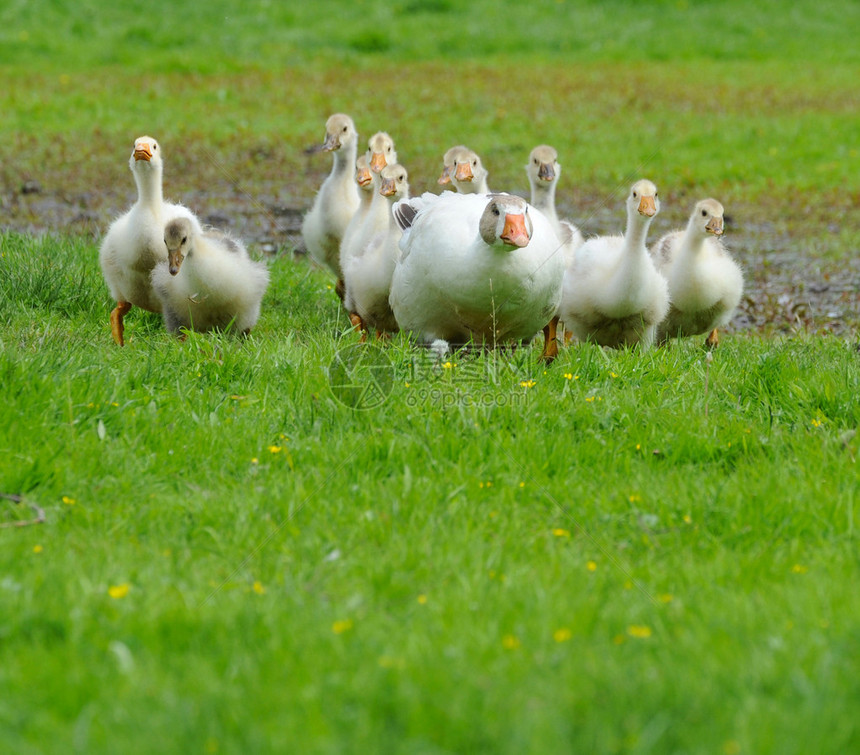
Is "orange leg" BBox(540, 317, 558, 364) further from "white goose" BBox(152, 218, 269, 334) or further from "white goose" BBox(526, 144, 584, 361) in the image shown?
"white goose" BBox(152, 218, 269, 334)

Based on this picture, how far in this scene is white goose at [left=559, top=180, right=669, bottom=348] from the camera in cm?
647

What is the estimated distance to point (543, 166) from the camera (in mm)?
7453

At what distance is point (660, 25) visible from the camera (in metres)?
22.6

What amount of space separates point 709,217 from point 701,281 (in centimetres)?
46

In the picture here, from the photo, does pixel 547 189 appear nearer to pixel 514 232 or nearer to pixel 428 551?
pixel 514 232

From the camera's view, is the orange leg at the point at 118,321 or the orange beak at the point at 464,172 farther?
the orange beak at the point at 464,172

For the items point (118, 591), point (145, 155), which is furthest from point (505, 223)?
point (118, 591)

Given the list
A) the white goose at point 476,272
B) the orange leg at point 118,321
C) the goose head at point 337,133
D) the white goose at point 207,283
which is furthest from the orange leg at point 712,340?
the orange leg at point 118,321

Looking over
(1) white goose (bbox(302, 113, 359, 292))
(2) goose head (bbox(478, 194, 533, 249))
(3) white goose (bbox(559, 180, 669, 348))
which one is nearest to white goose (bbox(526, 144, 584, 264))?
(3) white goose (bbox(559, 180, 669, 348))

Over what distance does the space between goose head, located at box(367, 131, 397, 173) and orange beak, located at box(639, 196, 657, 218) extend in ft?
6.56

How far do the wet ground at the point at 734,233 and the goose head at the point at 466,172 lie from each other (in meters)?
2.20

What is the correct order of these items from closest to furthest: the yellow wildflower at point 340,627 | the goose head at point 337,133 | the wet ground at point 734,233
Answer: the yellow wildflower at point 340,627 < the goose head at point 337,133 < the wet ground at point 734,233

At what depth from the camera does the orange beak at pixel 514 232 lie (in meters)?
5.28

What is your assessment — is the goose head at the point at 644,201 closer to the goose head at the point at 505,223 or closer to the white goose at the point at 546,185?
the white goose at the point at 546,185
